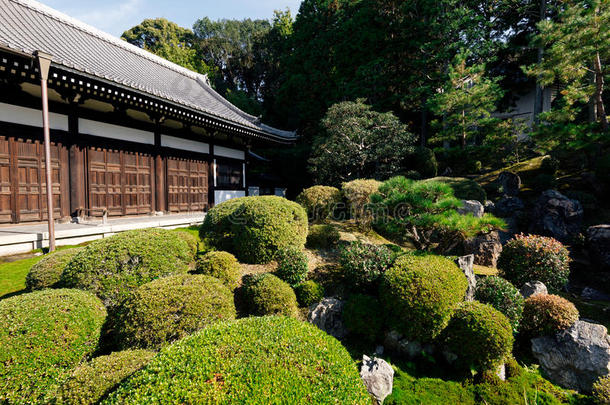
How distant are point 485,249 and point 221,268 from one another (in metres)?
6.63

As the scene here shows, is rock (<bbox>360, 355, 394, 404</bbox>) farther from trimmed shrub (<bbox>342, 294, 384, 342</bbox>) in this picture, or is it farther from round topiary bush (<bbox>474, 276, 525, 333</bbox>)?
round topiary bush (<bbox>474, 276, 525, 333</bbox>)

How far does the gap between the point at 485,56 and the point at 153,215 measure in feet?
62.0

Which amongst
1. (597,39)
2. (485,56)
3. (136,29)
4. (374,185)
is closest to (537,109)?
(485,56)

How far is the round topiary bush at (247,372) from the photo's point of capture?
1662 mm

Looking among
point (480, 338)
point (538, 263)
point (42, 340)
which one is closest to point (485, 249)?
point (538, 263)

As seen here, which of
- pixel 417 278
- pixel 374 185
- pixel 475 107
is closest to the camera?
pixel 417 278

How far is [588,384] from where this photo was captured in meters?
3.35

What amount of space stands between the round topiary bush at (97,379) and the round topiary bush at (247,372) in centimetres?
42

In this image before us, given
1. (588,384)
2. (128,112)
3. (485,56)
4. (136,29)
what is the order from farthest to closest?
1. (136,29)
2. (485,56)
3. (128,112)
4. (588,384)

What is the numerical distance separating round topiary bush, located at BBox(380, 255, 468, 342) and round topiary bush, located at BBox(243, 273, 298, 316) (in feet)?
4.79

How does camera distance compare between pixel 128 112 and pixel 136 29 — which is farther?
pixel 136 29

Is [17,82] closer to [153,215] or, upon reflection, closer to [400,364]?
[153,215]

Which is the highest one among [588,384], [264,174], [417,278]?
[264,174]

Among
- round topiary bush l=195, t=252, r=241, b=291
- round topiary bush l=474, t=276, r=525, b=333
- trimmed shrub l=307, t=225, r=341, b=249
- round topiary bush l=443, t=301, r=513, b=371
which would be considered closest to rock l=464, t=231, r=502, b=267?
round topiary bush l=474, t=276, r=525, b=333
